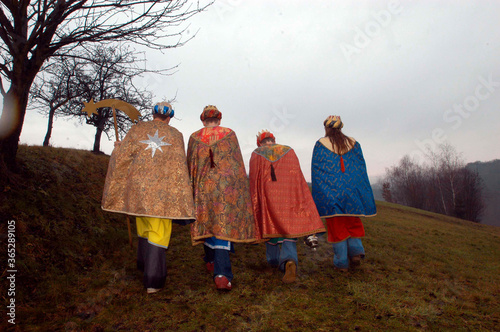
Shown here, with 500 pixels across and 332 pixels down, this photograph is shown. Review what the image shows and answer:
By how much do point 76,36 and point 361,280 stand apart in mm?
6802

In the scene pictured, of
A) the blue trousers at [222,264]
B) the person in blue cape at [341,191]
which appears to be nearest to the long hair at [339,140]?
the person in blue cape at [341,191]

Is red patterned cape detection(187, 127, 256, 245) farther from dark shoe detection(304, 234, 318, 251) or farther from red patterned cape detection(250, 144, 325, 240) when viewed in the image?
dark shoe detection(304, 234, 318, 251)

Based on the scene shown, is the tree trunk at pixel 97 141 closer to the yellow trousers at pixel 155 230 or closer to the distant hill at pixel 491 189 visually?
the yellow trousers at pixel 155 230

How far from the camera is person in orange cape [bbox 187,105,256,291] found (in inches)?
158

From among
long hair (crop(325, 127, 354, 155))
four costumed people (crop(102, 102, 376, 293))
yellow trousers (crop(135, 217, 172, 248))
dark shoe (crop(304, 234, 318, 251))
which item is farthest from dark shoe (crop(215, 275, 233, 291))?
long hair (crop(325, 127, 354, 155))

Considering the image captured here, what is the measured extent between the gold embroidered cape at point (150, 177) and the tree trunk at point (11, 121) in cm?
248

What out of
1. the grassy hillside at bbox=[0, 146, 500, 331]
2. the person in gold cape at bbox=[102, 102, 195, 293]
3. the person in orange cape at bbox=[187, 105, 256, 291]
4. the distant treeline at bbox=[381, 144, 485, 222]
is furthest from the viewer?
the distant treeline at bbox=[381, 144, 485, 222]

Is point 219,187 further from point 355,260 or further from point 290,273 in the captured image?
point 355,260

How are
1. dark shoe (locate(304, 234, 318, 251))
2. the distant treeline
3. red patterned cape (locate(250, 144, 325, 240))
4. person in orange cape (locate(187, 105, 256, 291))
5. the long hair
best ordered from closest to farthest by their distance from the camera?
person in orange cape (locate(187, 105, 256, 291))
dark shoe (locate(304, 234, 318, 251))
red patterned cape (locate(250, 144, 325, 240))
the long hair
the distant treeline

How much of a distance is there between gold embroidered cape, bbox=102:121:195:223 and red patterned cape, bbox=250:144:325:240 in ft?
4.26

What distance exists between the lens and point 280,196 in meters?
4.56

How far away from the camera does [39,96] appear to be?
50.9ft

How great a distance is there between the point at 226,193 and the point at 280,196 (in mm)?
985

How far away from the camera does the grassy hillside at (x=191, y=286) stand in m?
2.90
